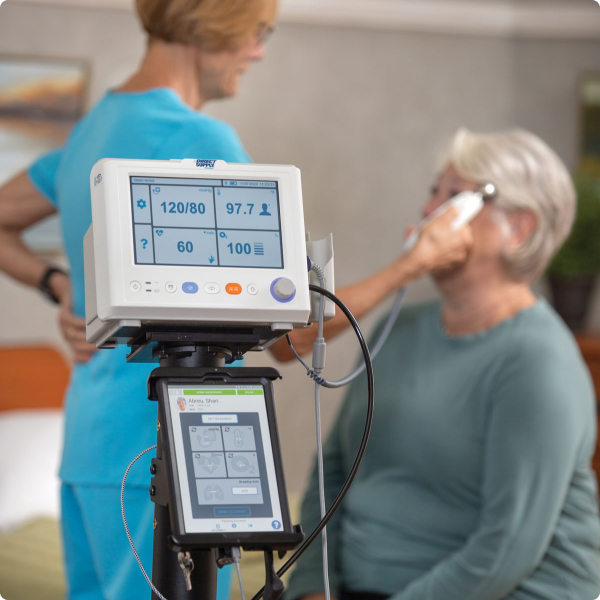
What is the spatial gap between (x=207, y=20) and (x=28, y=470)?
5.13ft

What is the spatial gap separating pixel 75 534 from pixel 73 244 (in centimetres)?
36

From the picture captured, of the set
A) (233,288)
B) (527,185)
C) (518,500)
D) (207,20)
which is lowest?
(518,500)

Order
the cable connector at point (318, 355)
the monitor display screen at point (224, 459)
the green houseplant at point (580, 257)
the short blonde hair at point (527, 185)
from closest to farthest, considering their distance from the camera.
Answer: the monitor display screen at point (224, 459) < the cable connector at point (318, 355) < the short blonde hair at point (527, 185) < the green houseplant at point (580, 257)

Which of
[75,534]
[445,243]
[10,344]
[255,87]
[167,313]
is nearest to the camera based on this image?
[167,313]

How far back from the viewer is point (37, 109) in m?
2.75

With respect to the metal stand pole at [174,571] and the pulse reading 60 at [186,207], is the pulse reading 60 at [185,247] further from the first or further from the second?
the metal stand pole at [174,571]

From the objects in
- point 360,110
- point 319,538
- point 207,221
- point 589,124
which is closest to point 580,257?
point 589,124

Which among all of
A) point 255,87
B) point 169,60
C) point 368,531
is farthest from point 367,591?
point 255,87

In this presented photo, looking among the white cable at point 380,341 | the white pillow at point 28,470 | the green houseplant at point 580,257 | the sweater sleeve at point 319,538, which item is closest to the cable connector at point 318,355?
the white cable at point 380,341

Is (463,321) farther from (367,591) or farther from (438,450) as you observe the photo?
(367,591)

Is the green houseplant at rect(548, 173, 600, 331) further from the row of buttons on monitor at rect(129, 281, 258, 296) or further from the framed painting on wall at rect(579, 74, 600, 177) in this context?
the row of buttons on monitor at rect(129, 281, 258, 296)

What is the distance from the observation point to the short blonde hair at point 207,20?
94 centimetres

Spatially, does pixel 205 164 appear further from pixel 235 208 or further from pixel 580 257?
pixel 580 257

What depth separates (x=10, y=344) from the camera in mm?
2752
